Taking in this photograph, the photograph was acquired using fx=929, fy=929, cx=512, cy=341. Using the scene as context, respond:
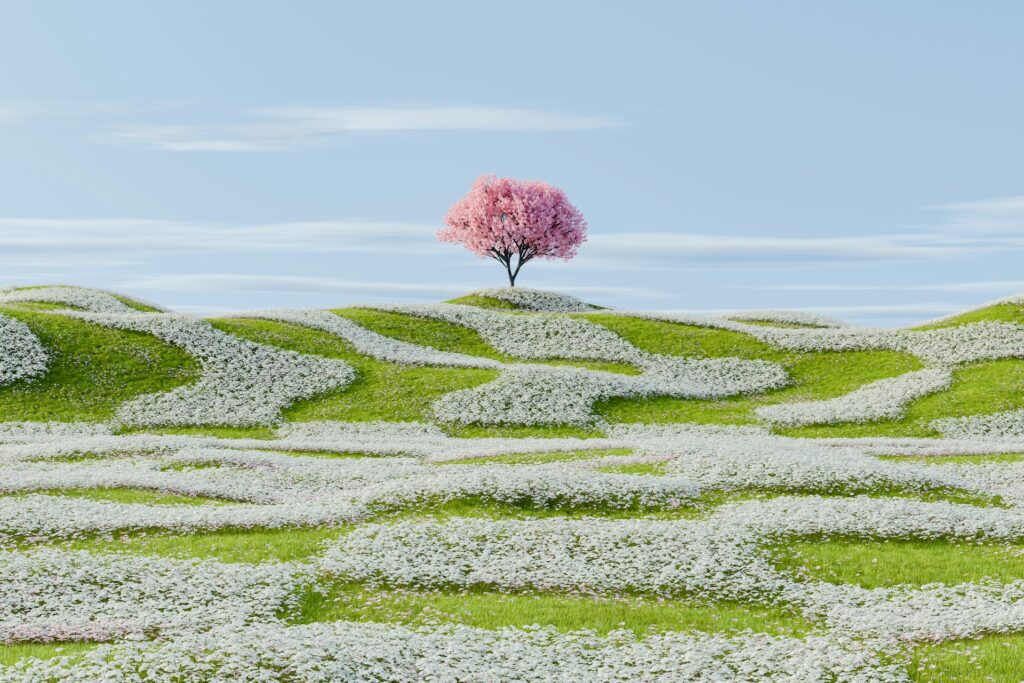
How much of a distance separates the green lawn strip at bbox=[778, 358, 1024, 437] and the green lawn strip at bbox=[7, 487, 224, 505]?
35.3 m

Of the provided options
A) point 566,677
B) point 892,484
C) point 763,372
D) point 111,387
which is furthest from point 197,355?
point 566,677

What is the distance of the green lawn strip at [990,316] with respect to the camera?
243ft

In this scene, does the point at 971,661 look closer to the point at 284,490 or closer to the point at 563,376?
the point at 284,490

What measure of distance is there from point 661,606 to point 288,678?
9.85m

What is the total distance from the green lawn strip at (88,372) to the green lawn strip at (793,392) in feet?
97.6

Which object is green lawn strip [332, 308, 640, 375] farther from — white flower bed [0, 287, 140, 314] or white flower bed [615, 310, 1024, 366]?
white flower bed [0, 287, 140, 314]

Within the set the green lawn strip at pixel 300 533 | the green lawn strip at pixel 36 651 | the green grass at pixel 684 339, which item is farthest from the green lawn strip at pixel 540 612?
the green grass at pixel 684 339

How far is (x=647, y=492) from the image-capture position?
109 feet

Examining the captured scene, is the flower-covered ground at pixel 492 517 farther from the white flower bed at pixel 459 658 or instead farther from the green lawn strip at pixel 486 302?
the green lawn strip at pixel 486 302

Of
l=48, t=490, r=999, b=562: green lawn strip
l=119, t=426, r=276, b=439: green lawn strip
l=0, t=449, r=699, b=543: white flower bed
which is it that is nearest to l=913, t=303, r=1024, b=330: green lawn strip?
l=48, t=490, r=999, b=562: green lawn strip

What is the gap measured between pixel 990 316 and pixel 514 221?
59763 mm

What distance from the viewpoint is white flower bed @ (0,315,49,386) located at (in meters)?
60.3

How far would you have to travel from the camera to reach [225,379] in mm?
62250

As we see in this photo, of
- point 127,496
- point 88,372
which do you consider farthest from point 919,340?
point 88,372
